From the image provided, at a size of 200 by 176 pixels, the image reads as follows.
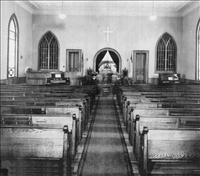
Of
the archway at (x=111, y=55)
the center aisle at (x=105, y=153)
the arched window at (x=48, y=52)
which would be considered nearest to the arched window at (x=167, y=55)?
the archway at (x=111, y=55)

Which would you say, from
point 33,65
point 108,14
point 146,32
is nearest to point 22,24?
point 33,65

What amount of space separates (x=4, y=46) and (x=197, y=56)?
29.0ft

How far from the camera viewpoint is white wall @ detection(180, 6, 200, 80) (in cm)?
1441

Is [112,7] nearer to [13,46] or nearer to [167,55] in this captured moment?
[167,55]

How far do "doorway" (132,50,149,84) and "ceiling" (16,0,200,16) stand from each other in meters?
2.41

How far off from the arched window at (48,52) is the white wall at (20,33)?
74 centimetres

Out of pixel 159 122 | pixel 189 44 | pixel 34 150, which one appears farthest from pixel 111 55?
pixel 34 150

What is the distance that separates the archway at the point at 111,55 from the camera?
657 inches

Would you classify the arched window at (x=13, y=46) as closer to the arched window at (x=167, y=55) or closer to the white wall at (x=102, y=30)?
the white wall at (x=102, y=30)

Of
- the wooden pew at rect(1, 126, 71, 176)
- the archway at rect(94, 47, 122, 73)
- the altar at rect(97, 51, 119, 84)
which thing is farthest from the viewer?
the archway at rect(94, 47, 122, 73)

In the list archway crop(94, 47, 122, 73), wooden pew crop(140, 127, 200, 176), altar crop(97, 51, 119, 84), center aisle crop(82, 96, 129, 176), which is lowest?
center aisle crop(82, 96, 129, 176)

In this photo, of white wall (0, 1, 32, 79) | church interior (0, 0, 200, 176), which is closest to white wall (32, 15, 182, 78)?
church interior (0, 0, 200, 176)

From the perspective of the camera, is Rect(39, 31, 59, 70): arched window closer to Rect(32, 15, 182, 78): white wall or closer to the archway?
Rect(32, 15, 182, 78): white wall

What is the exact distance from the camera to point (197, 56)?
14.1 meters
